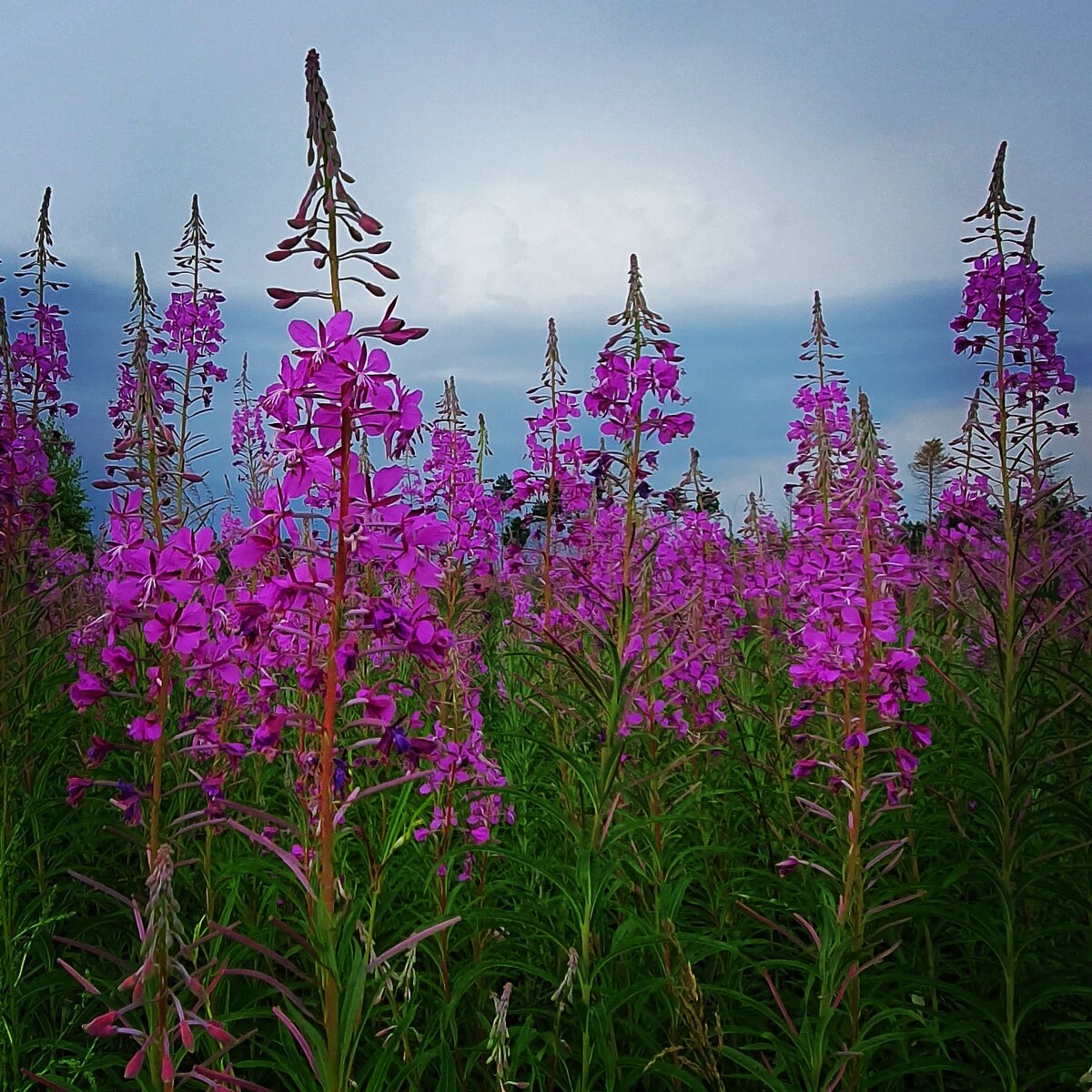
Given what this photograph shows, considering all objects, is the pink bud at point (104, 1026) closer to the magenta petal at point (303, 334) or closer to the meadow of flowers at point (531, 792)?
the meadow of flowers at point (531, 792)

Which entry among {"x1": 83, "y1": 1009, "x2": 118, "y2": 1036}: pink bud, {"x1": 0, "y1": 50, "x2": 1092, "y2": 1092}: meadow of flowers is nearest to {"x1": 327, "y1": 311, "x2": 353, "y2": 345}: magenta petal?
{"x1": 0, "y1": 50, "x2": 1092, "y2": 1092}: meadow of flowers

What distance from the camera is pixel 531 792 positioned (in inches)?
161

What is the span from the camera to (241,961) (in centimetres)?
337

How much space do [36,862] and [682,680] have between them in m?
3.33

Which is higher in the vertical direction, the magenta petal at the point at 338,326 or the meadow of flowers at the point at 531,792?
the magenta petal at the point at 338,326

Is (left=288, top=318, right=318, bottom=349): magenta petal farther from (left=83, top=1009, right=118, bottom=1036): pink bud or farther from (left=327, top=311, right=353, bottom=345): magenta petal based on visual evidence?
(left=83, top=1009, right=118, bottom=1036): pink bud

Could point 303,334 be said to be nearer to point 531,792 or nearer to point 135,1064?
point 135,1064

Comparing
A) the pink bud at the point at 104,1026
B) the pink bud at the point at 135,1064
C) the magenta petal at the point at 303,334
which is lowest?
the pink bud at the point at 135,1064

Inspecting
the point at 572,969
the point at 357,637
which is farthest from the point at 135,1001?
the point at 572,969

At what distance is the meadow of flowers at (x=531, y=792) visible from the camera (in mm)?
1897

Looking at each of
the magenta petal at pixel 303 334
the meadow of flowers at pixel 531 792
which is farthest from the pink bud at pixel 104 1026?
the magenta petal at pixel 303 334

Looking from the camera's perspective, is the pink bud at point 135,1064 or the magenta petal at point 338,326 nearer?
the pink bud at point 135,1064

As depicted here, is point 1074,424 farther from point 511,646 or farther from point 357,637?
point 511,646

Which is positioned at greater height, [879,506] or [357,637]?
[879,506]
